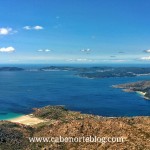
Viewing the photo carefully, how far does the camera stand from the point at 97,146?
9512 cm

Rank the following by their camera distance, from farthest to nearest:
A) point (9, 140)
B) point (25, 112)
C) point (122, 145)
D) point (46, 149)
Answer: point (25, 112), point (9, 140), point (46, 149), point (122, 145)

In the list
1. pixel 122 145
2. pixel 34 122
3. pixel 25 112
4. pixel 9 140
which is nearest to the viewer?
pixel 122 145

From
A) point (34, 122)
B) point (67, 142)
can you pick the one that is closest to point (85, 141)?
point (67, 142)

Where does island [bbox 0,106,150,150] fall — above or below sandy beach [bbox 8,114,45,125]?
above

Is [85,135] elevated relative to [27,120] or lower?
elevated

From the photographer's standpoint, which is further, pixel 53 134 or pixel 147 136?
pixel 53 134

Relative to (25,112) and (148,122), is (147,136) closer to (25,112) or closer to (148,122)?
(148,122)

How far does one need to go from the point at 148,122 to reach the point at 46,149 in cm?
3511

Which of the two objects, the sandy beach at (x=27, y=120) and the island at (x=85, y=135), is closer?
the island at (x=85, y=135)

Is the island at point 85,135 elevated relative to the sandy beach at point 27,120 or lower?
elevated

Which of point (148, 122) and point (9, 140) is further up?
point (148, 122)

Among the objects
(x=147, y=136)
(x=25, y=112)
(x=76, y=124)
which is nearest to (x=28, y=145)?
(x=76, y=124)

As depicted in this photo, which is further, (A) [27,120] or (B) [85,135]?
(A) [27,120]

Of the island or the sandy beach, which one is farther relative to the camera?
the sandy beach
